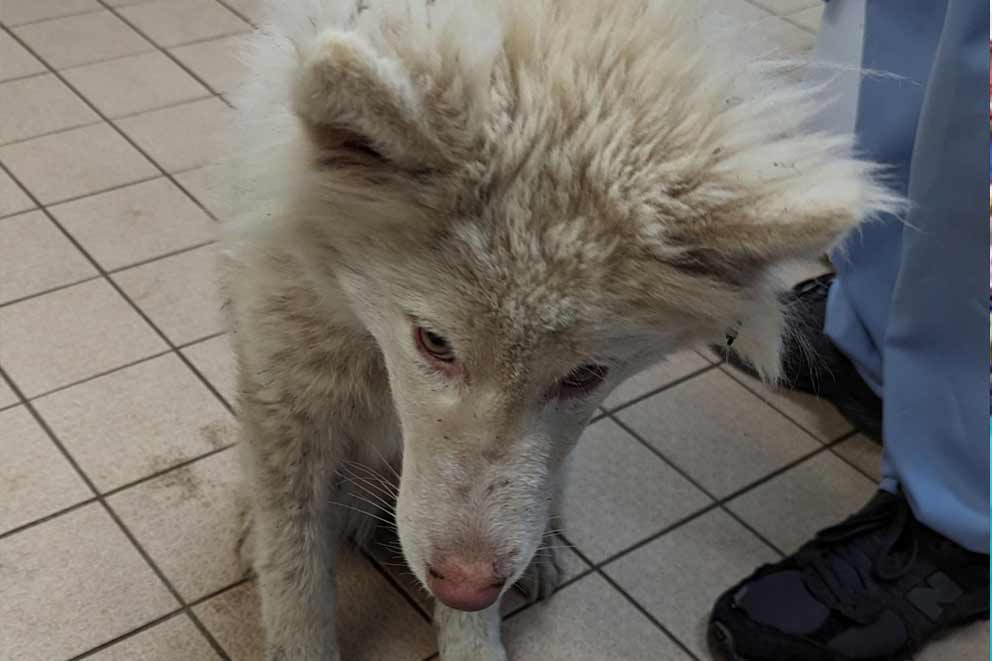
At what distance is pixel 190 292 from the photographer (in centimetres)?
264

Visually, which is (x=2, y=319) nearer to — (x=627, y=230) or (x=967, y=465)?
(x=627, y=230)

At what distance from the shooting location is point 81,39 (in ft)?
11.6

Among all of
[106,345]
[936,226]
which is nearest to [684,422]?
[936,226]

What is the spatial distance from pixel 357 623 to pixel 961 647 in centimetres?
105

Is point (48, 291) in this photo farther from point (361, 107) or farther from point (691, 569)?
point (361, 107)

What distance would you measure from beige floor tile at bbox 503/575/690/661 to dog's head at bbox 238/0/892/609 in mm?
708

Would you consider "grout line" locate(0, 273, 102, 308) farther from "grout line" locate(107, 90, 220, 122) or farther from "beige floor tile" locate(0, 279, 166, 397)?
"grout line" locate(107, 90, 220, 122)

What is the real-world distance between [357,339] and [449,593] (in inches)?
14.4

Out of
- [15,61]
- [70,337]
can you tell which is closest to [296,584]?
[70,337]

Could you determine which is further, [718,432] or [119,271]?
[119,271]

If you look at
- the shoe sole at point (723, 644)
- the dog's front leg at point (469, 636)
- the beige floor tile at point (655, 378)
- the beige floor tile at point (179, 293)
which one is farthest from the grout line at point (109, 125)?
the shoe sole at point (723, 644)

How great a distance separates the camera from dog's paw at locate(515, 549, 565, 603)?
6.79ft

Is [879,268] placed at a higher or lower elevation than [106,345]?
higher

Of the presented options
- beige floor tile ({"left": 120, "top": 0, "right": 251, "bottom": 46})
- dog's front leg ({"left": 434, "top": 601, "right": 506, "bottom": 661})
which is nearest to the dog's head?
dog's front leg ({"left": 434, "top": 601, "right": 506, "bottom": 661})
